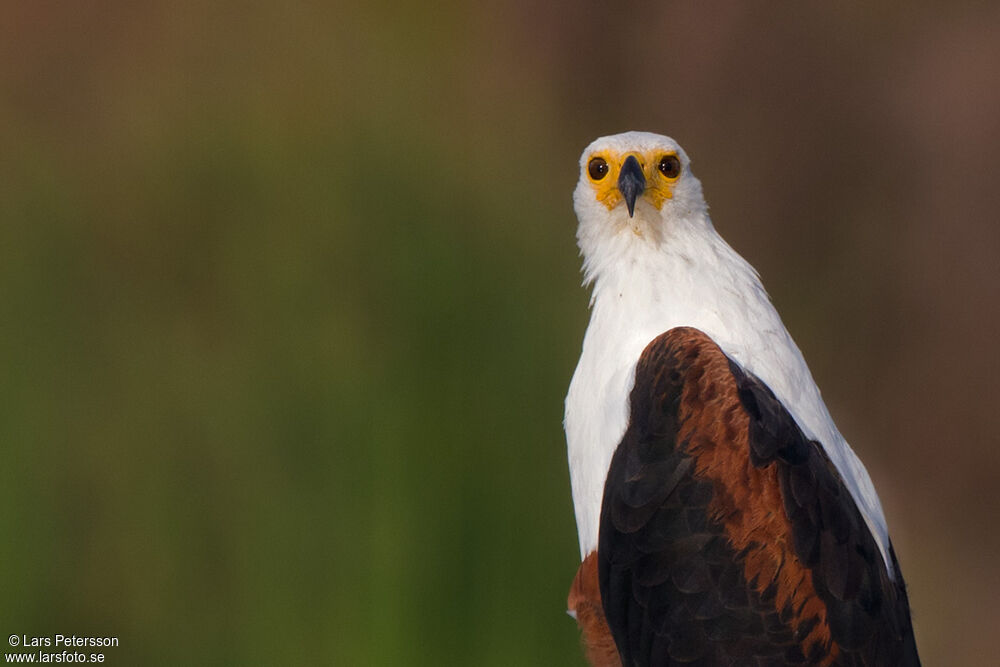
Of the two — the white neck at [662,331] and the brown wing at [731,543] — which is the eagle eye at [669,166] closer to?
the white neck at [662,331]

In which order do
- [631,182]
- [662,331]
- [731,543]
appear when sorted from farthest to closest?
[631,182], [662,331], [731,543]

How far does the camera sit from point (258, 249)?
4387 mm

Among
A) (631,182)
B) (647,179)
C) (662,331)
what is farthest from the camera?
(647,179)

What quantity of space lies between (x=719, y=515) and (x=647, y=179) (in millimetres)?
1149

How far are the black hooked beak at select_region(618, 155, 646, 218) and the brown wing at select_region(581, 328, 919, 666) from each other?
0.60 m

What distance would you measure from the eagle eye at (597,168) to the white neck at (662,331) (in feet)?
0.74

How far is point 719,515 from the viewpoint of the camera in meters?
2.75

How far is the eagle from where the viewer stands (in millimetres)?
2729

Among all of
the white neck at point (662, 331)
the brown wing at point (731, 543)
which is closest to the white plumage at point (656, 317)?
the white neck at point (662, 331)

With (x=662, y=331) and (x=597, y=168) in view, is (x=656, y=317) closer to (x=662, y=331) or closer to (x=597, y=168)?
(x=662, y=331)

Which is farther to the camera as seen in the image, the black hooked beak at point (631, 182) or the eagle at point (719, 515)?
the black hooked beak at point (631, 182)

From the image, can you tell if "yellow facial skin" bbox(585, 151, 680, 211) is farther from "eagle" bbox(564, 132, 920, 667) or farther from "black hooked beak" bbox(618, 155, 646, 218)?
"eagle" bbox(564, 132, 920, 667)

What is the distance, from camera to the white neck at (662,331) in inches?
118

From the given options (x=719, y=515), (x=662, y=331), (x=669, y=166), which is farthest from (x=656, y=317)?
(x=719, y=515)
